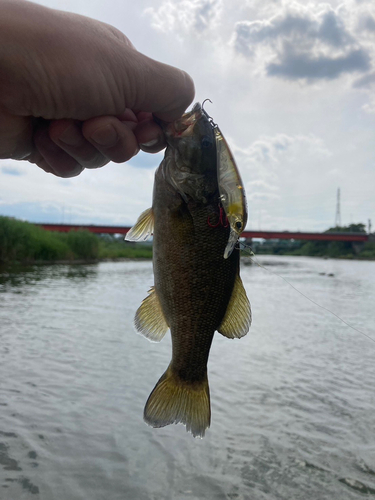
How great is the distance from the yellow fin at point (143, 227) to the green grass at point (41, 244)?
32.5m

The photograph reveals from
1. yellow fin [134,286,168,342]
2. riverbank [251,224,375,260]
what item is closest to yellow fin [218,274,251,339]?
yellow fin [134,286,168,342]

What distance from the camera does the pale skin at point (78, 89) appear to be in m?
2.23

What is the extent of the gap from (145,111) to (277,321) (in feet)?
45.9

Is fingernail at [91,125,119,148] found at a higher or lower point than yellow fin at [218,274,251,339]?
higher

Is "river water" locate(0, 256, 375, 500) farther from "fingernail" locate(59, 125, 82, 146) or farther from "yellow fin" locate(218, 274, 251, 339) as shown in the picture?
"fingernail" locate(59, 125, 82, 146)

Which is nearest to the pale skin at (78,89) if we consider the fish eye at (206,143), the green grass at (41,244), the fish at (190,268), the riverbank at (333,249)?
the fish at (190,268)

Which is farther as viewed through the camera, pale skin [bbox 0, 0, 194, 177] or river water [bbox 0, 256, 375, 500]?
river water [bbox 0, 256, 375, 500]

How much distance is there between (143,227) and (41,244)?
143 ft

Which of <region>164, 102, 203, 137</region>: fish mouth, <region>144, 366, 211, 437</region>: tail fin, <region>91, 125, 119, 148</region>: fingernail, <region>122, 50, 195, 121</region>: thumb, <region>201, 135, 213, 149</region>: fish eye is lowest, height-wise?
<region>144, 366, 211, 437</region>: tail fin

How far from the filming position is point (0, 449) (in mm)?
5422

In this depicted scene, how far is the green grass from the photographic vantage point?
39219 mm

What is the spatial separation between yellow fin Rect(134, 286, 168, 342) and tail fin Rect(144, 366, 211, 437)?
300 mm

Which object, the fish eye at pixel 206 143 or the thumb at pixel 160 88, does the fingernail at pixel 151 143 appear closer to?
the thumb at pixel 160 88

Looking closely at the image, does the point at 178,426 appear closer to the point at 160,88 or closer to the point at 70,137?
the point at 70,137
